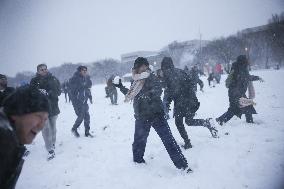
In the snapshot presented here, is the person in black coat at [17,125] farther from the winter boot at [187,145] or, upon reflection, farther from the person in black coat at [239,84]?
the person in black coat at [239,84]

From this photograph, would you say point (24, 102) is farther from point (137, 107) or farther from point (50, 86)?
point (50, 86)

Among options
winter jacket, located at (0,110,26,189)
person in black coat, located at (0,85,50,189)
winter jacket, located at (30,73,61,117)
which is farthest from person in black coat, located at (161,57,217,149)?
winter jacket, located at (0,110,26,189)

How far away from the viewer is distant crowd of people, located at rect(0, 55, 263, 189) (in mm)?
2127

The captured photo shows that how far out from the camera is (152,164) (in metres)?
5.88

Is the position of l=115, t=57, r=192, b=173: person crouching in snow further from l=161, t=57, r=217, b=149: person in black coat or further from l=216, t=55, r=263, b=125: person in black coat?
l=216, t=55, r=263, b=125: person in black coat

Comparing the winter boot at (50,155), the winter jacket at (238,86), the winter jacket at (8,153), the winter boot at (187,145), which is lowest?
the winter boot at (50,155)

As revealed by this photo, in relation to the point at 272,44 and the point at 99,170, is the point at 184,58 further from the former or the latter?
the point at 99,170

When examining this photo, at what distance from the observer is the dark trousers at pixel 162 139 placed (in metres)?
5.17

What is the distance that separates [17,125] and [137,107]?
360cm

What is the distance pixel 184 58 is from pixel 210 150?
73339 mm

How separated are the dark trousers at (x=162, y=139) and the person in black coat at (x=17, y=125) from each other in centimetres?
330

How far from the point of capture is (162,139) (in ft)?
17.6

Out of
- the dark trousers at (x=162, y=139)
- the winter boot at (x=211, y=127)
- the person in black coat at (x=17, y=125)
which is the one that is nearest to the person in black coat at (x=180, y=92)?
the winter boot at (x=211, y=127)

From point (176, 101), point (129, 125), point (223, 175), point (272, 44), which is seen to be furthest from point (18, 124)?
point (272, 44)
